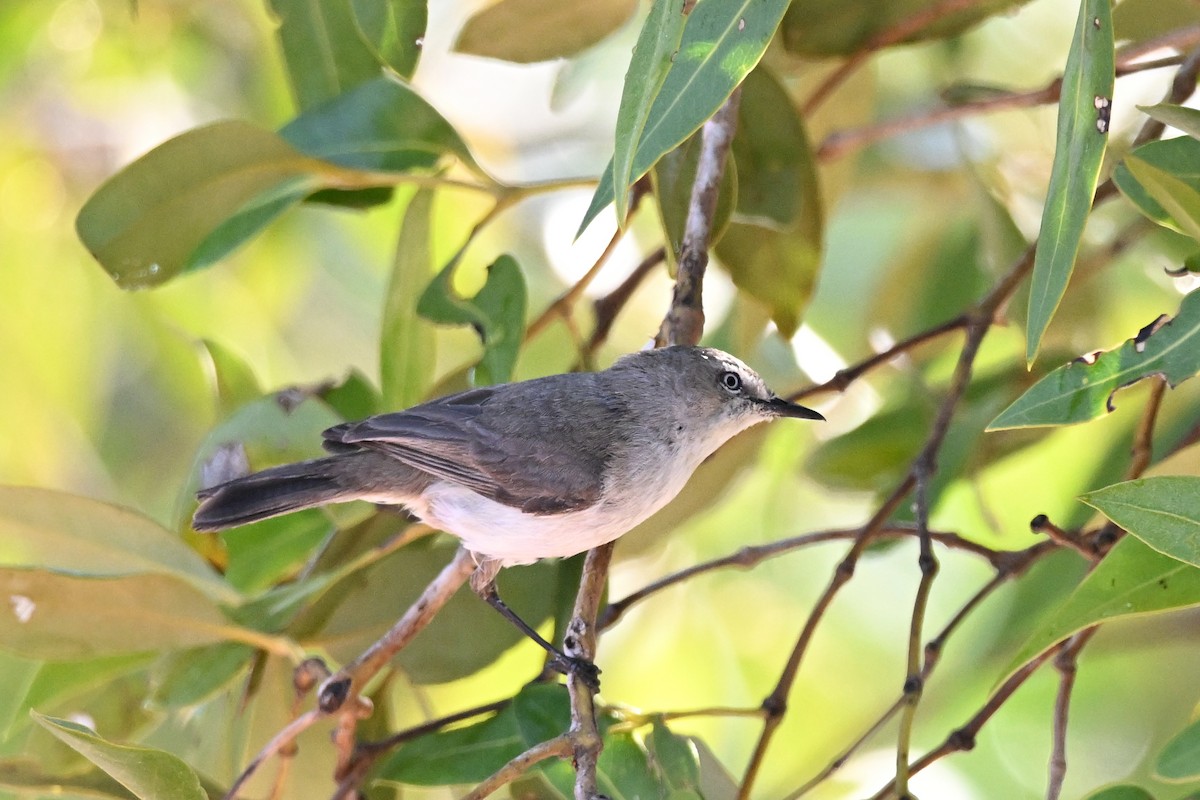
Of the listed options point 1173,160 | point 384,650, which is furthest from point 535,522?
point 1173,160

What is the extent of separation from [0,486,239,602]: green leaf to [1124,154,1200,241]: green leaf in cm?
188

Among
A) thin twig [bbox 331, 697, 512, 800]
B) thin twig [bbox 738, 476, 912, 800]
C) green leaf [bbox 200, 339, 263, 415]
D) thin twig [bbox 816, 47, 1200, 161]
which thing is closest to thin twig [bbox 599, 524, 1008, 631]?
thin twig [bbox 738, 476, 912, 800]

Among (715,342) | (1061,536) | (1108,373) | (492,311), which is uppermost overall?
(715,342)

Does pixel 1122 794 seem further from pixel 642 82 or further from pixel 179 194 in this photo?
pixel 179 194

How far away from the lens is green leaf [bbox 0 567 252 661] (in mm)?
2297

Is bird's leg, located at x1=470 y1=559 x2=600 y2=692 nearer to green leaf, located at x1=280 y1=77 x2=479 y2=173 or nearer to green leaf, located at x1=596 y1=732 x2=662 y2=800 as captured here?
green leaf, located at x1=596 y1=732 x2=662 y2=800

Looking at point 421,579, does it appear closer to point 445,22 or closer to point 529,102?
point 445,22

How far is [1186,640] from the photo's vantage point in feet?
10.5

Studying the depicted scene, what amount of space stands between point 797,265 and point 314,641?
1.34 m

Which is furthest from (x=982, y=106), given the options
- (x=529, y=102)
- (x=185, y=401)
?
(x=185, y=401)

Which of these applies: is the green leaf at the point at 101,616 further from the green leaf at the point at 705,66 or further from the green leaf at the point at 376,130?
the green leaf at the point at 705,66

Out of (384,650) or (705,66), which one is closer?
(705,66)

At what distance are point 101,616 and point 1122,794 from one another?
6.25 feet

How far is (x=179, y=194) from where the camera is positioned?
2543 mm
